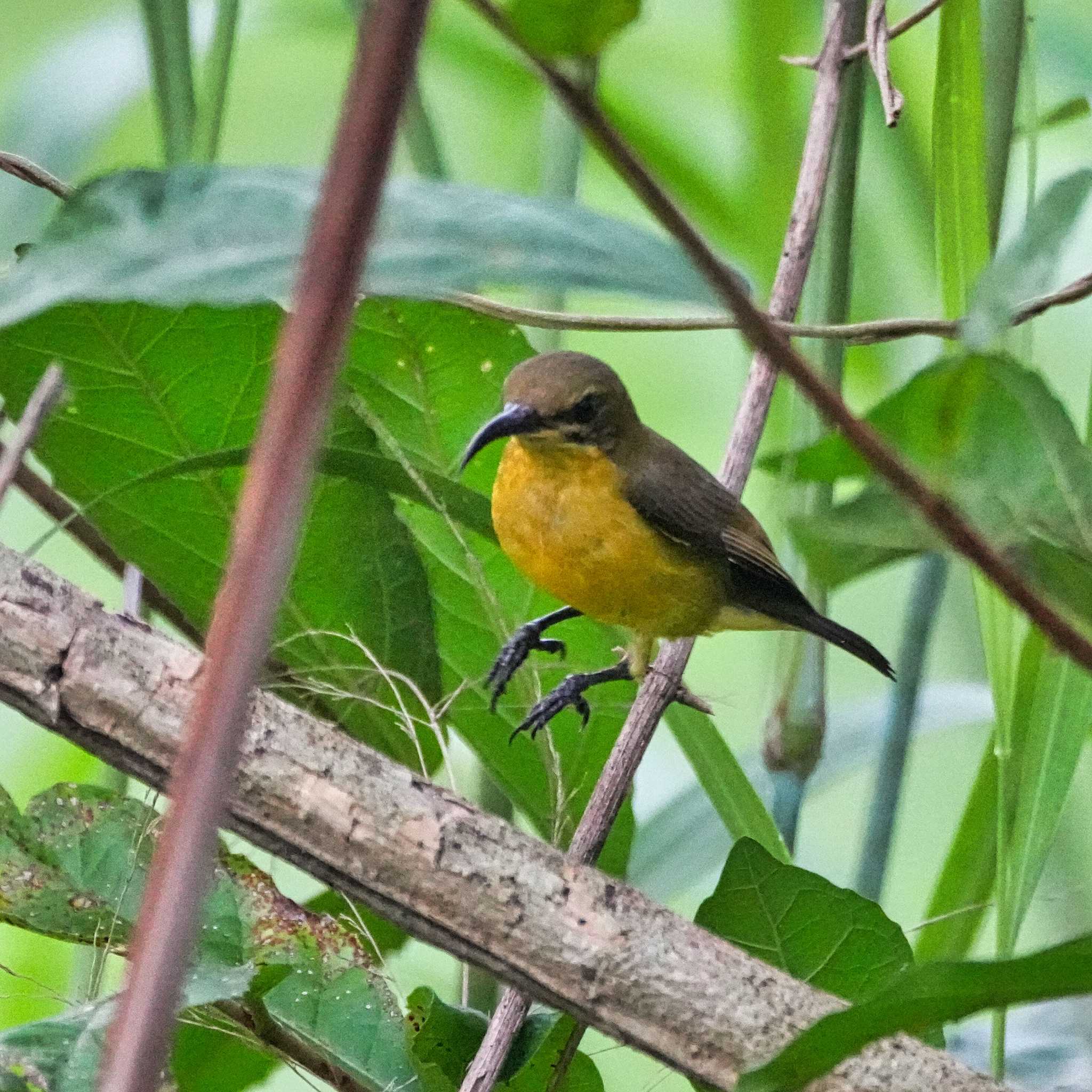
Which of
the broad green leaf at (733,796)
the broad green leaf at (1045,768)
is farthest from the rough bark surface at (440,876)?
the broad green leaf at (733,796)

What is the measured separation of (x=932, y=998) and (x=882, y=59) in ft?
2.08

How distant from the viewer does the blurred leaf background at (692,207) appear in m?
1.52

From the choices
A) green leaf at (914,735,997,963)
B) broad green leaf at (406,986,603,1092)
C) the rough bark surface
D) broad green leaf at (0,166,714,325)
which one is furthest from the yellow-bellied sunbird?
broad green leaf at (0,166,714,325)

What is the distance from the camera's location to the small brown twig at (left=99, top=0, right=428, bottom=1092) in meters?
0.25

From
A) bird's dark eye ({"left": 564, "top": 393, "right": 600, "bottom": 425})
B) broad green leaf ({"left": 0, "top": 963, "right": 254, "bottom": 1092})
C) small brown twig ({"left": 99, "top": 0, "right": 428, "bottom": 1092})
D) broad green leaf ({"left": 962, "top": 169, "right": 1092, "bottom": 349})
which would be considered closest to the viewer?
small brown twig ({"left": 99, "top": 0, "right": 428, "bottom": 1092})

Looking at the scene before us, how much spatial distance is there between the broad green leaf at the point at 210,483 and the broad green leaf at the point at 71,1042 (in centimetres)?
35

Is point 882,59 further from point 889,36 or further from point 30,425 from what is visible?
point 30,425

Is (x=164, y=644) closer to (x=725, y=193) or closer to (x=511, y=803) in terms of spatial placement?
(x=511, y=803)

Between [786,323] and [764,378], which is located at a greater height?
[764,378]

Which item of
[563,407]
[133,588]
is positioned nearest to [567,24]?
[133,588]

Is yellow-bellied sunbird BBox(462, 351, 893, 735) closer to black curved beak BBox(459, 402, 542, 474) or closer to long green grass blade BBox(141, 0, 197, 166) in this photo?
black curved beak BBox(459, 402, 542, 474)

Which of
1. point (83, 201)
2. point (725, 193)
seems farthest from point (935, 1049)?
point (725, 193)

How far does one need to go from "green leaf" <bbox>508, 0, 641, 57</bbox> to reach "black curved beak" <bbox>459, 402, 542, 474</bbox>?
783 mm

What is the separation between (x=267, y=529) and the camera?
0.26 metres
